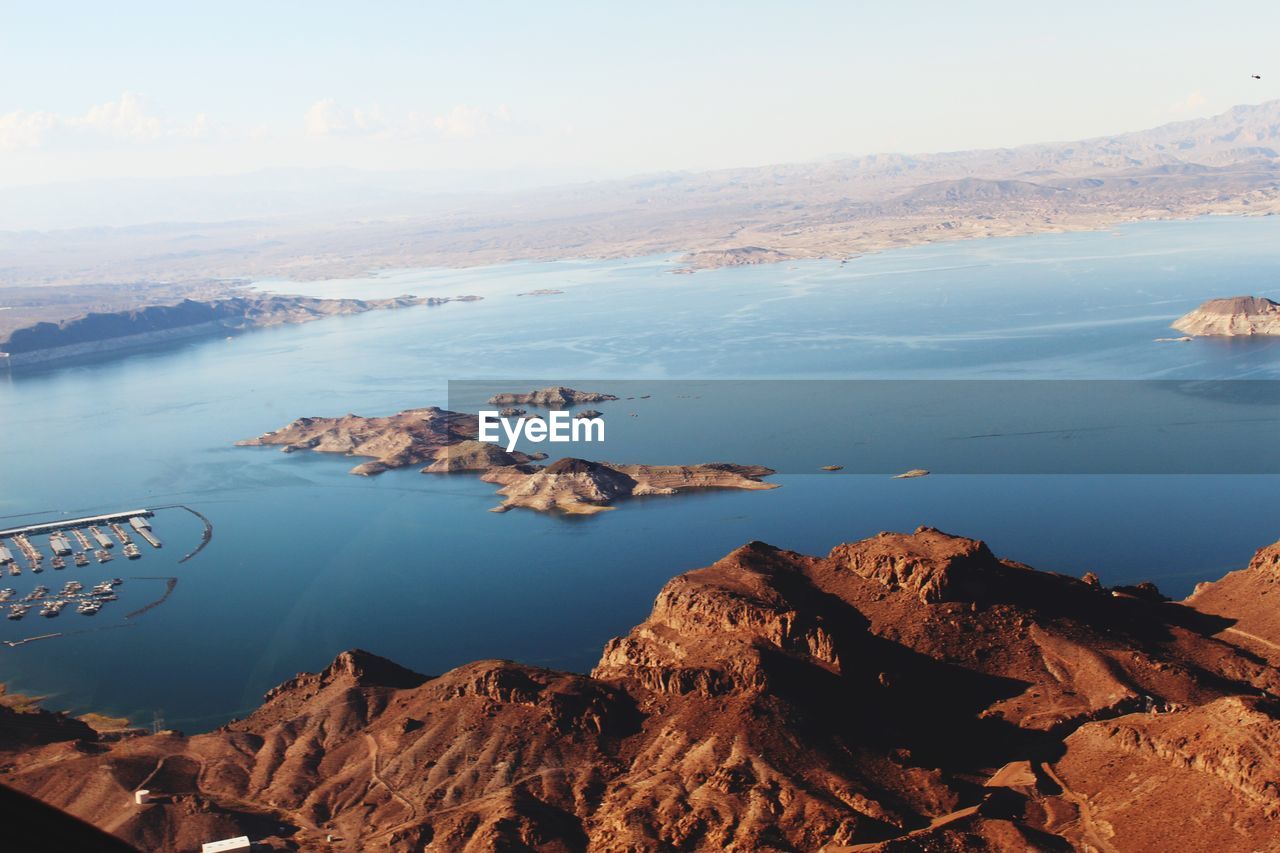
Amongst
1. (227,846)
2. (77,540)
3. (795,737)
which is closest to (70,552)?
(77,540)

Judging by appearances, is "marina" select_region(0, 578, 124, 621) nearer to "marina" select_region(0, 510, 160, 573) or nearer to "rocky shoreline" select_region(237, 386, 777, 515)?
"marina" select_region(0, 510, 160, 573)

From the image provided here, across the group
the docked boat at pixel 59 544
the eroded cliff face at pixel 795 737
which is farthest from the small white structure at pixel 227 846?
the docked boat at pixel 59 544

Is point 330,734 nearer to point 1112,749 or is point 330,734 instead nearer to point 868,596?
point 868,596

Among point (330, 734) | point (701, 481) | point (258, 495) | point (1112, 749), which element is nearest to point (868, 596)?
point (1112, 749)

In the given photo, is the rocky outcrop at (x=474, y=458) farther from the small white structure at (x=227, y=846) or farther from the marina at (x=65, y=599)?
the small white structure at (x=227, y=846)

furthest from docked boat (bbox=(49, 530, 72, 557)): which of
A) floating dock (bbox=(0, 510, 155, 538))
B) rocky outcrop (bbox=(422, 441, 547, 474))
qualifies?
rocky outcrop (bbox=(422, 441, 547, 474))

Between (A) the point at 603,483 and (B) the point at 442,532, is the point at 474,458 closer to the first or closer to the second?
(A) the point at 603,483
